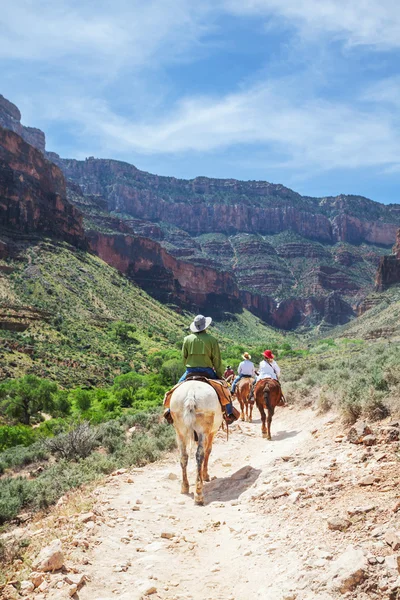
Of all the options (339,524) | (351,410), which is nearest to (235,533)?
(339,524)

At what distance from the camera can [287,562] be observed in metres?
4.64

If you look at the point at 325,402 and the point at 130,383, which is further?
the point at 130,383

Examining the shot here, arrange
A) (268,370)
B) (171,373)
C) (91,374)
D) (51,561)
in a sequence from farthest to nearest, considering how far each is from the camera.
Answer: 1. (91,374)
2. (171,373)
3. (268,370)
4. (51,561)

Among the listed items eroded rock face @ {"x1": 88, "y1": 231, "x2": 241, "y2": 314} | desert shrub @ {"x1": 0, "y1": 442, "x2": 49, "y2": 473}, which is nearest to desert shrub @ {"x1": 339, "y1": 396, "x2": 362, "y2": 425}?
desert shrub @ {"x1": 0, "y1": 442, "x2": 49, "y2": 473}

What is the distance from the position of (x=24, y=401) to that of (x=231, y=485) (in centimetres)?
3341

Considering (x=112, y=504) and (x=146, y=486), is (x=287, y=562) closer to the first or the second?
(x=112, y=504)

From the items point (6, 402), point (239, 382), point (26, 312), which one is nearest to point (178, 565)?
point (239, 382)

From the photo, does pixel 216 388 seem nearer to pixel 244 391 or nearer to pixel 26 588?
pixel 26 588

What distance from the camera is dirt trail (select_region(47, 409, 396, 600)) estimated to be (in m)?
4.47

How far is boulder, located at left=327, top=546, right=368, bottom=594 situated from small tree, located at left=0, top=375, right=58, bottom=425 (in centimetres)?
3667

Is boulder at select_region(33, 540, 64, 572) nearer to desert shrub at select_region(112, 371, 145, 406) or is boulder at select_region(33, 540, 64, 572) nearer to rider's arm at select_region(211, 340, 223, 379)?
rider's arm at select_region(211, 340, 223, 379)

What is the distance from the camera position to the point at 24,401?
3775 centimetres

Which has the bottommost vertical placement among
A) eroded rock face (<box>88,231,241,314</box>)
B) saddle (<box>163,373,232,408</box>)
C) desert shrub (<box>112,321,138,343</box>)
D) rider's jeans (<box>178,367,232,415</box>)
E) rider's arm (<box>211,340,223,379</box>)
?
desert shrub (<box>112,321,138,343</box>)

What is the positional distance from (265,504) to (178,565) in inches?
73.3
